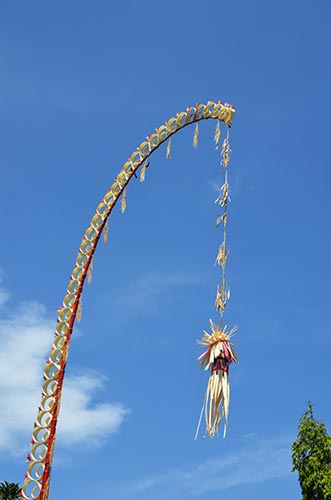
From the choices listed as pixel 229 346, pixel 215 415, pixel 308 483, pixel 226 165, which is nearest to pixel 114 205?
pixel 226 165

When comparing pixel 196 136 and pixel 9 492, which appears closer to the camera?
pixel 196 136

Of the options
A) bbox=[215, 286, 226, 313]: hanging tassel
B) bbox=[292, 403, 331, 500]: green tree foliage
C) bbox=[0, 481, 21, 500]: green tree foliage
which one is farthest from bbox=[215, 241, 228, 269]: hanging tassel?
bbox=[0, 481, 21, 500]: green tree foliage

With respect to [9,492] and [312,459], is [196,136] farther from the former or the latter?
[9,492]

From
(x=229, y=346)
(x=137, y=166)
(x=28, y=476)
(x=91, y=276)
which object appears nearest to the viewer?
(x=28, y=476)

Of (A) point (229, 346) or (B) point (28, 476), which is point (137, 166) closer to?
(A) point (229, 346)

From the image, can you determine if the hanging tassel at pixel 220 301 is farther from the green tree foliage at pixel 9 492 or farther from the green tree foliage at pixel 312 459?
the green tree foliage at pixel 9 492

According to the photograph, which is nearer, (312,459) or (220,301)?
(220,301)

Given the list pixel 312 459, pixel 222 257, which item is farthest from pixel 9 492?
pixel 222 257

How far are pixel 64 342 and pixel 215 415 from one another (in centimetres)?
417

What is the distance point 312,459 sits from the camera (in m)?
35.3

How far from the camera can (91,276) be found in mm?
19062

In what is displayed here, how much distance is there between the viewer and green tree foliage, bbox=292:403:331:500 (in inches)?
1357

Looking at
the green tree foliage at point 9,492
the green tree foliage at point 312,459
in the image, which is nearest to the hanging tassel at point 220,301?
the green tree foliage at point 312,459

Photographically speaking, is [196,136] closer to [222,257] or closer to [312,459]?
[222,257]
